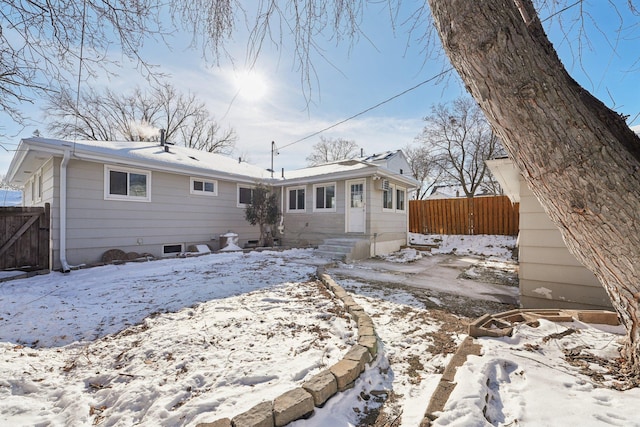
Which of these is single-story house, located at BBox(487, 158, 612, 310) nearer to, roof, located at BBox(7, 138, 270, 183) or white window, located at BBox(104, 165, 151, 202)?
roof, located at BBox(7, 138, 270, 183)

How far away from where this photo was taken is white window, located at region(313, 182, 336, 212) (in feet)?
31.1

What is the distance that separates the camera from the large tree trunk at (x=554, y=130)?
129 centimetres

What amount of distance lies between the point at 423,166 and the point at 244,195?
18871 mm

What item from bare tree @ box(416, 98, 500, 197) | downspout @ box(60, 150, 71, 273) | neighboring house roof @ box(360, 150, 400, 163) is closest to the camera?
downspout @ box(60, 150, 71, 273)

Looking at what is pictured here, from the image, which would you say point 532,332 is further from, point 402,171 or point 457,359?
point 402,171

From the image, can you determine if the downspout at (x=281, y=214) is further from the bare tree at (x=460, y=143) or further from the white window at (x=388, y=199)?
the bare tree at (x=460, y=143)

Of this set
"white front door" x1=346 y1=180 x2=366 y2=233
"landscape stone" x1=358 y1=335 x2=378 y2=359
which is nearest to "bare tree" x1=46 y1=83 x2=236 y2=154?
"white front door" x1=346 y1=180 x2=366 y2=233

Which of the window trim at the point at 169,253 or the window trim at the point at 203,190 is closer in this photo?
the window trim at the point at 169,253

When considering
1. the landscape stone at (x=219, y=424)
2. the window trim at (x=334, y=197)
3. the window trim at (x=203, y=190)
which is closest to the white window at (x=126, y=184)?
the window trim at (x=203, y=190)

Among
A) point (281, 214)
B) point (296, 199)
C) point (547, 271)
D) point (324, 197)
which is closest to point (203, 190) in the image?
point (281, 214)

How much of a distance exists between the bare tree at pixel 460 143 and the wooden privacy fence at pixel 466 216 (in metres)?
7.00

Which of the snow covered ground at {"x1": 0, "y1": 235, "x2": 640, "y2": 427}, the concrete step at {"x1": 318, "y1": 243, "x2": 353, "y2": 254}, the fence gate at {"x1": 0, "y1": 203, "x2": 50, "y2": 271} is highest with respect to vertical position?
the fence gate at {"x1": 0, "y1": 203, "x2": 50, "y2": 271}

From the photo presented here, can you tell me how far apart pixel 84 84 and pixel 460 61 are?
11.4 feet

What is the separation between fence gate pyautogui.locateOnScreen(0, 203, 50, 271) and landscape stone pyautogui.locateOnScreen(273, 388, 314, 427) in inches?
257
